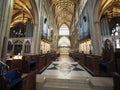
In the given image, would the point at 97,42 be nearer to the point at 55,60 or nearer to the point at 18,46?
the point at 55,60

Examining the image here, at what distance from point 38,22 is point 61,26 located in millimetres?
27334

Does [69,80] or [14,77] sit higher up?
[14,77]

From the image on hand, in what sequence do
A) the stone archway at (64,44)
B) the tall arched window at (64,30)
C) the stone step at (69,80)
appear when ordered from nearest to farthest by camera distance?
1. the stone step at (69,80)
2. the stone archway at (64,44)
3. the tall arched window at (64,30)

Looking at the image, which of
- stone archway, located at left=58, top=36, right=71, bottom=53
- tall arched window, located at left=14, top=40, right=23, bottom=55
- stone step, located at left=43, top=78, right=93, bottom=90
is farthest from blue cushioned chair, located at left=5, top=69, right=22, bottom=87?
stone archway, located at left=58, top=36, right=71, bottom=53

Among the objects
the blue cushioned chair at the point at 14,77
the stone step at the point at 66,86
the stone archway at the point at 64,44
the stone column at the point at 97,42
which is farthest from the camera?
the stone archway at the point at 64,44

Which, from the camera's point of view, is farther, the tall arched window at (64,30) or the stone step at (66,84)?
the tall arched window at (64,30)

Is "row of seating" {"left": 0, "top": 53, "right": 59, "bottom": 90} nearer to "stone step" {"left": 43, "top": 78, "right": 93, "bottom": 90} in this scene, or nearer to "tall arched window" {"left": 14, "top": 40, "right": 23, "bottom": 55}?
"stone step" {"left": 43, "top": 78, "right": 93, "bottom": 90}

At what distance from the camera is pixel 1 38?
4223 mm

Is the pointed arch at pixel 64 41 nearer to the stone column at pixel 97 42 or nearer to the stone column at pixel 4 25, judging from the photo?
the stone column at pixel 97 42

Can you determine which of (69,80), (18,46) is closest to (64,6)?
(18,46)

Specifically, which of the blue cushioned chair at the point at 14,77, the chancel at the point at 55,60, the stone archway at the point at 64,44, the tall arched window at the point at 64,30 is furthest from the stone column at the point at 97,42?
the tall arched window at the point at 64,30

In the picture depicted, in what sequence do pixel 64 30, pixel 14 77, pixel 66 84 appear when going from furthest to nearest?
pixel 64 30 < pixel 66 84 < pixel 14 77

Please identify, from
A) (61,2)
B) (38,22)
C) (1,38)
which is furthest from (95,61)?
(61,2)

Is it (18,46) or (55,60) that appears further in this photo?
(18,46)
